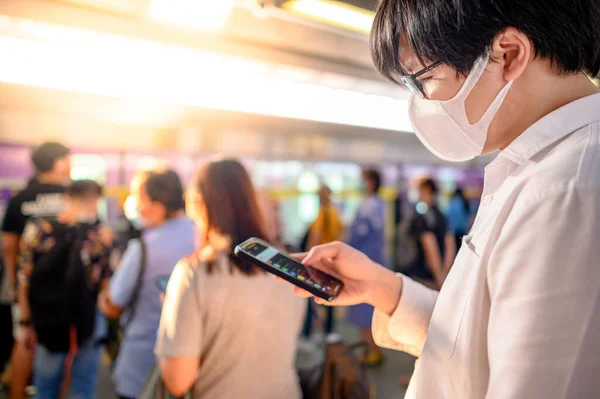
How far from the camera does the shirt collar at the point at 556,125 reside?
0.68m

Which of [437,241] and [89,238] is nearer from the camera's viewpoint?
[89,238]

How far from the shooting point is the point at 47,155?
293 centimetres

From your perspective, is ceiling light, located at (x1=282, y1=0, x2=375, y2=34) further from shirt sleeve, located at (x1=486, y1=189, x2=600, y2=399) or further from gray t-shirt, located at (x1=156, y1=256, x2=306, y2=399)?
shirt sleeve, located at (x1=486, y1=189, x2=600, y2=399)

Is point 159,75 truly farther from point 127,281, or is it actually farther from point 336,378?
point 336,378

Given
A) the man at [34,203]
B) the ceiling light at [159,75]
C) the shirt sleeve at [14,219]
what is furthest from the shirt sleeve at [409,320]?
the shirt sleeve at [14,219]

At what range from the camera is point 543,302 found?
22.4 inches

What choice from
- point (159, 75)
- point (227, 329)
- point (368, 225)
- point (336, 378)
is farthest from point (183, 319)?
point (368, 225)

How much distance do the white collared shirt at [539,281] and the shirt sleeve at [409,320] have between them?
1.08ft

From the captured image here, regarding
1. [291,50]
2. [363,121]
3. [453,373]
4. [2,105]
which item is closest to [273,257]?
[453,373]

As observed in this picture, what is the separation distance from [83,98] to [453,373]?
25.9 feet

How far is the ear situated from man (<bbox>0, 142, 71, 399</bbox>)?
2.99 metres

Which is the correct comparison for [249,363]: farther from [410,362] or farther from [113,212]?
[113,212]

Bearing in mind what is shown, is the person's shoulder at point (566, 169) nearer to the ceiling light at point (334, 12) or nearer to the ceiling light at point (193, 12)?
the ceiling light at point (334, 12)

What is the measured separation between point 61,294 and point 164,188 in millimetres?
933
